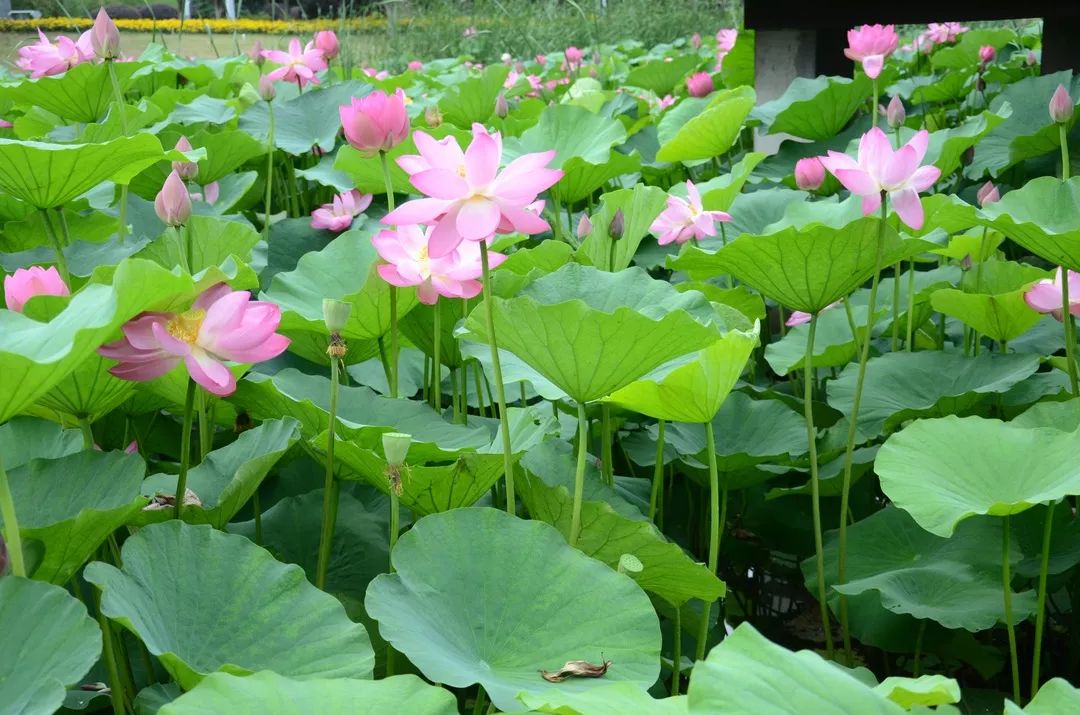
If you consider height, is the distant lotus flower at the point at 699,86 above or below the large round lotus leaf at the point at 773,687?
above

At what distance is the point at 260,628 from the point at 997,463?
656 millimetres

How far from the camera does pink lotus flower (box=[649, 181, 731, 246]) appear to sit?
1.42 metres

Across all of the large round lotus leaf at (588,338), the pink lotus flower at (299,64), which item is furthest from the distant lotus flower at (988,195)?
the pink lotus flower at (299,64)

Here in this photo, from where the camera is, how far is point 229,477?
971 mm

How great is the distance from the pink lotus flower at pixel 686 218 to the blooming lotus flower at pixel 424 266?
1.42 feet

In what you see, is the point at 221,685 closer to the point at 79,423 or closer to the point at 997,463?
the point at 79,423

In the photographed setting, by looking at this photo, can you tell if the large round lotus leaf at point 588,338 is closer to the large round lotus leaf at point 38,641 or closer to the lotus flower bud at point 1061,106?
the large round lotus leaf at point 38,641

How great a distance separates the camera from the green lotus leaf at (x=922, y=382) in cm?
128

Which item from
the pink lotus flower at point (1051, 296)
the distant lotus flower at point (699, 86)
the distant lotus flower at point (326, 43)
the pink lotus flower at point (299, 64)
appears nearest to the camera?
the pink lotus flower at point (1051, 296)

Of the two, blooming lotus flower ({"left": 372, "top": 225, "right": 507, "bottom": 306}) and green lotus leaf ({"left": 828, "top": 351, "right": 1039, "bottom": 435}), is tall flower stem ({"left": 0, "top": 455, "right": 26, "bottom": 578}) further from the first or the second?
green lotus leaf ({"left": 828, "top": 351, "right": 1039, "bottom": 435})

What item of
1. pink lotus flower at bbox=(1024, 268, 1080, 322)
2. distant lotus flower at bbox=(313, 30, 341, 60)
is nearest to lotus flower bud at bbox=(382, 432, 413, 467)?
pink lotus flower at bbox=(1024, 268, 1080, 322)

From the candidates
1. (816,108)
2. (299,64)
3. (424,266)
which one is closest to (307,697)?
(424,266)

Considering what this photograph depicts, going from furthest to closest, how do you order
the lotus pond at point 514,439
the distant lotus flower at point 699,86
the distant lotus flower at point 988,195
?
the distant lotus flower at point 699,86
the distant lotus flower at point 988,195
the lotus pond at point 514,439

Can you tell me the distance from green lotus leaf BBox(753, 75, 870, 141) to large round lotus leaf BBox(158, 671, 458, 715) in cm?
183
